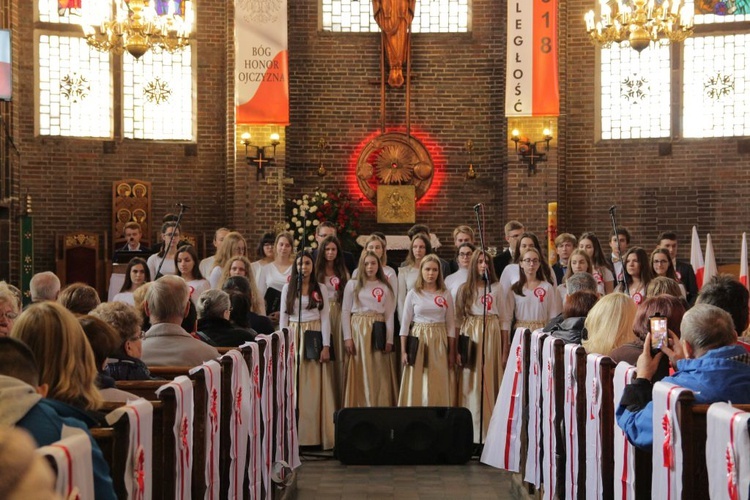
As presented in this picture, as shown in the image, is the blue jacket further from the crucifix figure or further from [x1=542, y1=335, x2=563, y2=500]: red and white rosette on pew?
the crucifix figure

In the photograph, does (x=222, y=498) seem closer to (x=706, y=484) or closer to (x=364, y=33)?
(x=706, y=484)

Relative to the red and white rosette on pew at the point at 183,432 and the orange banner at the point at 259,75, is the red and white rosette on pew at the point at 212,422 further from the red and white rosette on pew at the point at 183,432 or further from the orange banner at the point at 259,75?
the orange banner at the point at 259,75

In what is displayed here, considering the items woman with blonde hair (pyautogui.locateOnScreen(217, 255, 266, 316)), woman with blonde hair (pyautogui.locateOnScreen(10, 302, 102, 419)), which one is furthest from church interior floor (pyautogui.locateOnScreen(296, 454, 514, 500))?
woman with blonde hair (pyautogui.locateOnScreen(10, 302, 102, 419))

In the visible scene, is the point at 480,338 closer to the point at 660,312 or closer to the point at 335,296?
the point at 335,296

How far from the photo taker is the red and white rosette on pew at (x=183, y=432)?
13.1 feet

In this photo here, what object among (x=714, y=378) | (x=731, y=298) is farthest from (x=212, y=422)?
(x=731, y=298)

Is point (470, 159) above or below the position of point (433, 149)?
below

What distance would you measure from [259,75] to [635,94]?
593cm

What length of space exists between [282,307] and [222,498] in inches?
158

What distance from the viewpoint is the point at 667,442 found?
12.7ft

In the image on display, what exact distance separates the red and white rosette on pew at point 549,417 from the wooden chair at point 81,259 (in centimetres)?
1071

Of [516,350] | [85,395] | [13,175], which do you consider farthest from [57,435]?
[13,175]

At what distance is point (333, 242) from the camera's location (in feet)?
31.3

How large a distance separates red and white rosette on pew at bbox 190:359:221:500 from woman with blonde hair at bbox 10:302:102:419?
3.95 ft
